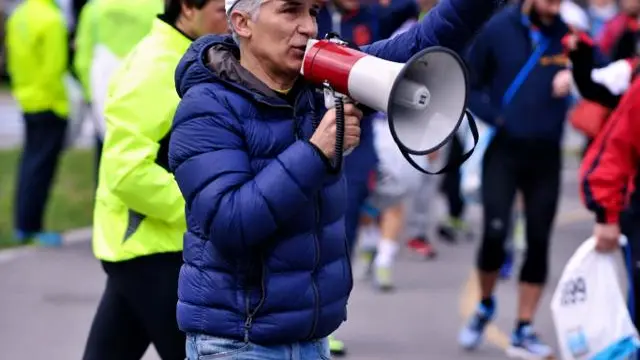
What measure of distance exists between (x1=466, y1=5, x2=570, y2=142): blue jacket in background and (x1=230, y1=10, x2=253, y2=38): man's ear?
13.5 feet

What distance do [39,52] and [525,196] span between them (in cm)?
429

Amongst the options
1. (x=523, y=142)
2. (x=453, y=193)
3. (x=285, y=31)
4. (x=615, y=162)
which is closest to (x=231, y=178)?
(x=285, y=31)

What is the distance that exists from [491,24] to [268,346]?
4.41 m

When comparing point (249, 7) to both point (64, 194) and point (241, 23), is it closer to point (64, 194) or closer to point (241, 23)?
point (241, 23)

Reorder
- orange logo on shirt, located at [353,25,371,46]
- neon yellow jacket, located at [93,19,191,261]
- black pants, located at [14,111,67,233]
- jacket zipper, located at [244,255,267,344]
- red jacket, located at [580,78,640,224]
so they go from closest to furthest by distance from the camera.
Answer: jacket zipper, located at [244,255,267,344] → neon yellow jacket, located at [93,19,191,261] → red jacket, located at [580,78,640,224] → orange logo on shirt, located at [353,25,371,46] → black pants, located at [14,111,67,233]

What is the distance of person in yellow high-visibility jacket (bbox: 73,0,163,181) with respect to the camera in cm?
767

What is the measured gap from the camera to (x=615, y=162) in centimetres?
565

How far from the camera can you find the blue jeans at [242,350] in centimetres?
366

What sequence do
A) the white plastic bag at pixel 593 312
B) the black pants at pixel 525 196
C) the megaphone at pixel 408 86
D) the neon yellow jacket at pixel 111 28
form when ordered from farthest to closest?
the black pants at pixel 525 196, the neon yellow jacket at pixel 111 28, the white plastic bag at pixel 593 312, the megaphone at pixel 408 86

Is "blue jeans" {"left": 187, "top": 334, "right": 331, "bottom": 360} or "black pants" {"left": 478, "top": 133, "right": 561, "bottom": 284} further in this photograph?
"black pants" {"left": 478, "top": 133, "right": 561, "bottom": 284}

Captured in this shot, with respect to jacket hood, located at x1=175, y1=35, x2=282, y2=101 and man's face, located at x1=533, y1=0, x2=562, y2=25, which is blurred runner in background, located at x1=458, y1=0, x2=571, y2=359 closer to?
man's face, located at x1=533, y1=0, x2=562, y2=25

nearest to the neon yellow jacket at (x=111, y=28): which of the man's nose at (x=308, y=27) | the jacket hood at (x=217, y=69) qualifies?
the jacket hood at (x=217, y=69)

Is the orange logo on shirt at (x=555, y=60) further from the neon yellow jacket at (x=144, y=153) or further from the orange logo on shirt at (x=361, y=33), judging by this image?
the neon yellow jacket at (x=144, y=153)

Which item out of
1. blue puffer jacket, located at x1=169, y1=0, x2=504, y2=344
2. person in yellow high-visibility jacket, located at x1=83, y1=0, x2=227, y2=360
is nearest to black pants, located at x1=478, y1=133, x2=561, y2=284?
person in yellow high-visibility jacket, located at x1=83, y1=0, x2=227, y2=360
